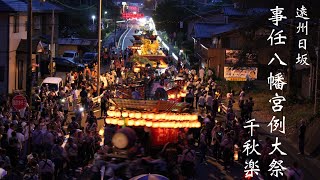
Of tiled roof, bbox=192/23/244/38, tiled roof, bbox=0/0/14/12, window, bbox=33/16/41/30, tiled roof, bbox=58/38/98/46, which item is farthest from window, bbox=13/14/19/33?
tiled roof, bbox=192/23/244/38

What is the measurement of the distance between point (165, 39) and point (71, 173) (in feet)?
271

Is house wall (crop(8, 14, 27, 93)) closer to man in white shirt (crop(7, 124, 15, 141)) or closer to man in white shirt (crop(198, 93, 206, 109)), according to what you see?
man in white shirt (crop(198, 93, 206, 109))

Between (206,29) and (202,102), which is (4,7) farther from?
(206,29)

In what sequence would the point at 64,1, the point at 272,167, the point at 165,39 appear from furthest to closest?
the point at 165,39, the point at 64,1, the point at 272,167

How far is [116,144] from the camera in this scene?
1559 cm

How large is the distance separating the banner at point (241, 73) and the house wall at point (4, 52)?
16.0 metres

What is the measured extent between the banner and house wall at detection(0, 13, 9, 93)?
16.0 metres

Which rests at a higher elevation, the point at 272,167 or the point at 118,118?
the point at 118,118

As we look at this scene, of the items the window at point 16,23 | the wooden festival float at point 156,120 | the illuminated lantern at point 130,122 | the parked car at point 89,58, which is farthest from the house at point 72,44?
the illuminated lantern at point 130,122

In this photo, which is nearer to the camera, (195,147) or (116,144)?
(116,144)

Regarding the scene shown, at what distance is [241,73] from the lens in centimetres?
4450

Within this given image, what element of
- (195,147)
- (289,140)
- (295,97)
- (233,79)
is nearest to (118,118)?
(195,147)

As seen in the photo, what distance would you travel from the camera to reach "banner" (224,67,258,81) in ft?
145

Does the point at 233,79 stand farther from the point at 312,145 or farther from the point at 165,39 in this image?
the point at 165,39
